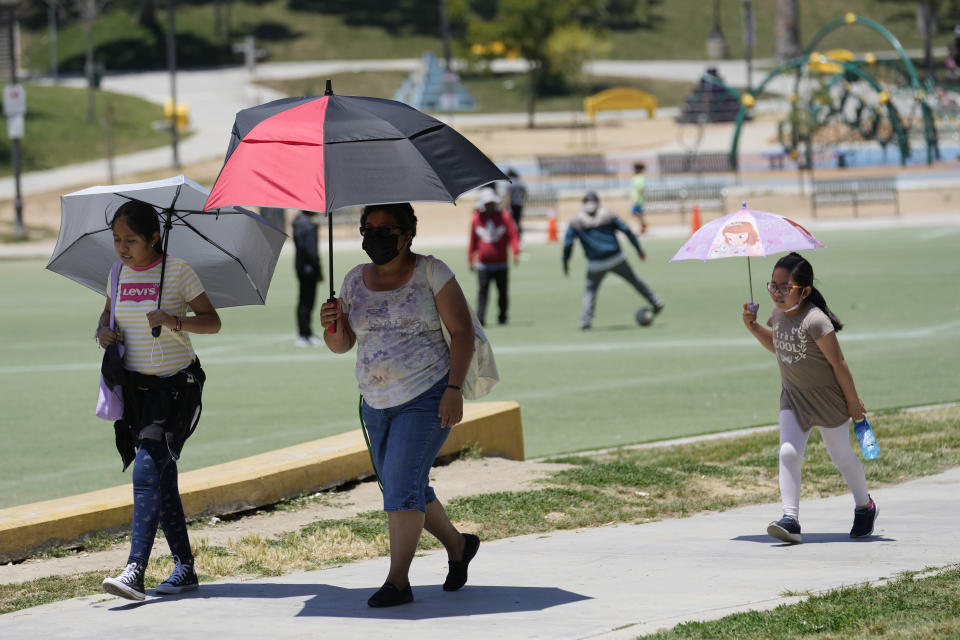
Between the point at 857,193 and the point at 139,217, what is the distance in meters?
35.6

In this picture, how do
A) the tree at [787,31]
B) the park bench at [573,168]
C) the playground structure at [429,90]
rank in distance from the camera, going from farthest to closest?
the tree at [787,31]
the playground structure at [429,90]
the park bench at [573,168]

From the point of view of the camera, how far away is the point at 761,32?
309ft

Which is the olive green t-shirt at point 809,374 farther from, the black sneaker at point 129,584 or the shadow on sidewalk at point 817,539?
the black sneaker at point 129,584

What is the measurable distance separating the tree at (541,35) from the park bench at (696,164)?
639 inches

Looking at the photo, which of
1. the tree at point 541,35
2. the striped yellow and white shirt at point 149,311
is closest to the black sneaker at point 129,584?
the striped yellow and white shirt at point 149,311

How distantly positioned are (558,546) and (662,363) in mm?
8114

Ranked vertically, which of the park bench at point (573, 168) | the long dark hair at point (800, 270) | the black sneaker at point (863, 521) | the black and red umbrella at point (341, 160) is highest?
the black and red umbrella at point (341, 160)

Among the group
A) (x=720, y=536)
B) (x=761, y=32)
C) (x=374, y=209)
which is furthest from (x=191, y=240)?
(x=761, y=32)

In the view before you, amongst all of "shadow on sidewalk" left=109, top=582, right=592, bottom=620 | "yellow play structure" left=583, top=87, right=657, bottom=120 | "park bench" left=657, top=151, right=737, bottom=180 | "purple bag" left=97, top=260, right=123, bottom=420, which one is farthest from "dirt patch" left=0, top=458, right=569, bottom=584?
"yellow play structure" left=583, top=87, right=657, bottom=120

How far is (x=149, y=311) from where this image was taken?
6.11m

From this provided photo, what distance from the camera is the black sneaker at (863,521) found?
7.10 meters

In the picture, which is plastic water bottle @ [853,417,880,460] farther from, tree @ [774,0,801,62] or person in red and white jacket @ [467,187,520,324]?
tree @ [774,0,801,62]

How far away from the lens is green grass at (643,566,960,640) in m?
5.07

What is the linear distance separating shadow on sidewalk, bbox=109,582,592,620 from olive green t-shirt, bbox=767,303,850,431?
5.83 ft
